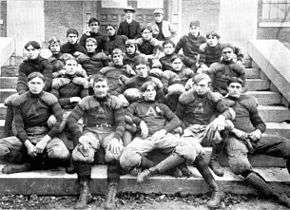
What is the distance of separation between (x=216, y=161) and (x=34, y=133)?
243 centimetres

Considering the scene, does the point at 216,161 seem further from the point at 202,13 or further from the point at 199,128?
the point at 202,13

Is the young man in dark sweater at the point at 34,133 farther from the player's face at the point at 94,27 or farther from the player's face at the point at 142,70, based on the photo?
the player's face at the point at 94,27

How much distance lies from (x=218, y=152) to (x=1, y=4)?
24.1 feet

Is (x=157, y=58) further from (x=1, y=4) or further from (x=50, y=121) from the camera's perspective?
(x=1, y=4)

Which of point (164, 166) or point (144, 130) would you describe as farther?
point (144, 130)

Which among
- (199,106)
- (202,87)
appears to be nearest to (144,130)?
(199,106)

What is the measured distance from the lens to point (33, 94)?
5.28 meters

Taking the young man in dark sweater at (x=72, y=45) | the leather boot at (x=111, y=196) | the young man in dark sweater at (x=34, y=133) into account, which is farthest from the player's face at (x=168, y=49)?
the leather boot at (x=111, y=196)

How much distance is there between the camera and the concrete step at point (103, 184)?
489 cm

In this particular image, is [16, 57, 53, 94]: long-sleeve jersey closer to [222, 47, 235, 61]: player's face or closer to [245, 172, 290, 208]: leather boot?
[222, 47, 235, 61]: player's face

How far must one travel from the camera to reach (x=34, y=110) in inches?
206

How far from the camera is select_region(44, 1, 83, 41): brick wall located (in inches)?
417

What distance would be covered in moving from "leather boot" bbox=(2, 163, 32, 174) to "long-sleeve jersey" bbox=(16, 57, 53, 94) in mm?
1330

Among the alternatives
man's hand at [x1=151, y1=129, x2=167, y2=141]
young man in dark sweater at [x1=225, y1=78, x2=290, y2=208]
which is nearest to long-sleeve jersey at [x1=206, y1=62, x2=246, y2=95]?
young man in dark sweater at [x1=225, y1=78, x2=290, y2=208]
